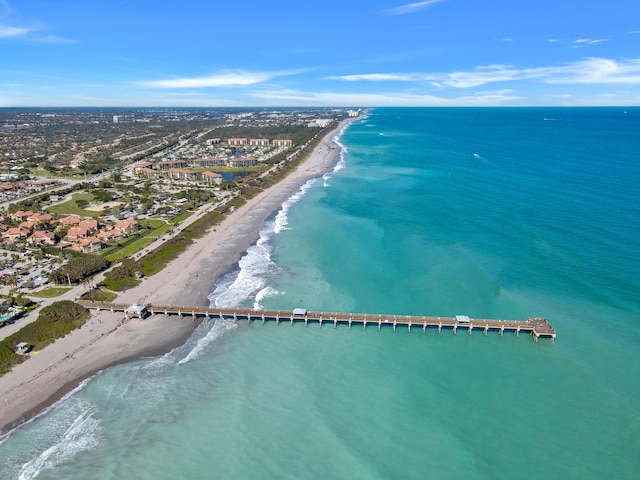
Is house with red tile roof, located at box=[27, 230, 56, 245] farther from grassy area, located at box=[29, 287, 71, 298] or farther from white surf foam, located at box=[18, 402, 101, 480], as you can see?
white surf foam, located at box=[18, 402, 101, 480]

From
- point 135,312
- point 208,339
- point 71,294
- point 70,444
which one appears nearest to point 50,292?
point 71,294

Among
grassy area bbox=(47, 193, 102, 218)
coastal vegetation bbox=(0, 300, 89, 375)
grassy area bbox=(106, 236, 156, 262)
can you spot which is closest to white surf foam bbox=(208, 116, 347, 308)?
coastal vegetation bbox=(0, 300, 89, 375)

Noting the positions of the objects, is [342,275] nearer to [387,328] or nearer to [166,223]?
[387,328]

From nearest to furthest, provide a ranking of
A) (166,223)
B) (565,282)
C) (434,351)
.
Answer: (434,351)
(565,282)
(166,223)

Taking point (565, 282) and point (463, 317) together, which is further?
point (565, 282)

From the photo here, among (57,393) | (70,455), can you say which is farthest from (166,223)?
(70,455)

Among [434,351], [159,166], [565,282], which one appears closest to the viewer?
[434,351]

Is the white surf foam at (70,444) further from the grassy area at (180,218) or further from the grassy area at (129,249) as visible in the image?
the grassy area at (180,218)
